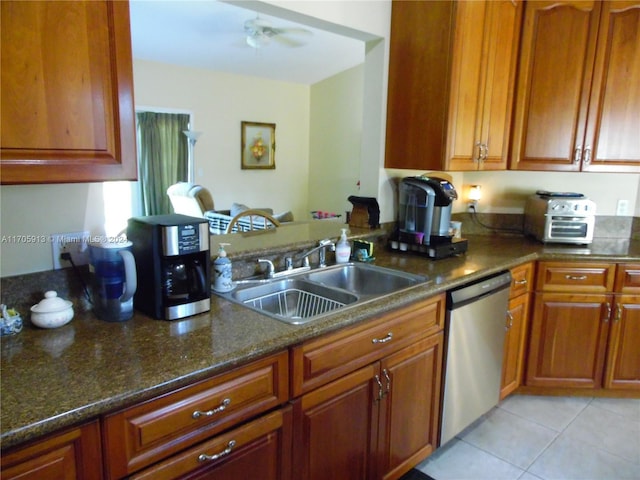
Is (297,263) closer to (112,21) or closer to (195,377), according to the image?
(195,377)

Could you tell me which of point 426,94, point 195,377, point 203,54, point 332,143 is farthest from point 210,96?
point 195,377

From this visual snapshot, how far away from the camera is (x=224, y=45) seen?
19.3ft

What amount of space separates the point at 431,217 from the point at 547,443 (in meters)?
1.28

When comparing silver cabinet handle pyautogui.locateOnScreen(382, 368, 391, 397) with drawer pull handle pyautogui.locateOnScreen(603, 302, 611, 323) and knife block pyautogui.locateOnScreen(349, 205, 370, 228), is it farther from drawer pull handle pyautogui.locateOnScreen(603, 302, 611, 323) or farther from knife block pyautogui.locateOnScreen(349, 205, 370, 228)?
drawer pull handle pyautogui.locateOnScreen(603, 302, 611, 323)

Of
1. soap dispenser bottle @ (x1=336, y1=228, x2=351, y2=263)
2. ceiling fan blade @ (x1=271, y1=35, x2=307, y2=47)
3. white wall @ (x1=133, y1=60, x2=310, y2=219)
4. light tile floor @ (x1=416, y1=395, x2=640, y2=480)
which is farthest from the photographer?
white wall @ (x1=133, y1=60, x2=310, y2=219)

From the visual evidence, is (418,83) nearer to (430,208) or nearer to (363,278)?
(430,208)

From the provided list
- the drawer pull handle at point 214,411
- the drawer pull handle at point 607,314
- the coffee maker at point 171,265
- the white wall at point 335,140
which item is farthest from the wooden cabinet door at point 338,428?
the white wall at point 335,140

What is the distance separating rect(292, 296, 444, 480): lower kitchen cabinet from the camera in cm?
147

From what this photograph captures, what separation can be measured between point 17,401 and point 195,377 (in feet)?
1.21

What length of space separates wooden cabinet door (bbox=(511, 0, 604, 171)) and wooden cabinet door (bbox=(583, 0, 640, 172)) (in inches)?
1.7

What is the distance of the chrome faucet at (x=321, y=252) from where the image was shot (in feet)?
6.84

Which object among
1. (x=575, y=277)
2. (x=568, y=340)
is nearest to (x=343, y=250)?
(x=575, y=277)

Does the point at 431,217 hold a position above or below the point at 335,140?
below

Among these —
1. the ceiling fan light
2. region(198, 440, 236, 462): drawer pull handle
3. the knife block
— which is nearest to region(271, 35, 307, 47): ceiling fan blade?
the ceiling fan light
